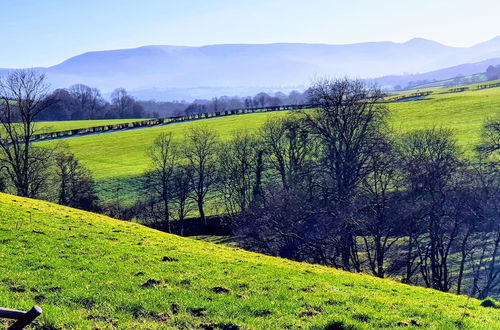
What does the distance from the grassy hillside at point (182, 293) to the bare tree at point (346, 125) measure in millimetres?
22600

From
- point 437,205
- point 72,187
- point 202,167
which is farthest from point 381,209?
point 72,187

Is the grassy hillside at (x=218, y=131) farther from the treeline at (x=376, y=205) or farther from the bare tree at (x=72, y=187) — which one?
the treeline at (x=376, y=205)

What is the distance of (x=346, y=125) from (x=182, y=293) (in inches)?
1290

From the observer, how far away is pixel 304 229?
3988cm

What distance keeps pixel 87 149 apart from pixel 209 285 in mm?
88294

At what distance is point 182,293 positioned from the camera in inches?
525

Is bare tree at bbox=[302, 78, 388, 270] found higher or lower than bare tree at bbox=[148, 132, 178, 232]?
higher

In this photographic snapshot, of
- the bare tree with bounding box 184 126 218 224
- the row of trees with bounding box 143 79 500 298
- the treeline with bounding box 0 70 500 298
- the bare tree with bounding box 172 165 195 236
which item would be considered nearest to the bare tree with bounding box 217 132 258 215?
the bare tree with bounding box 184 126 218 224

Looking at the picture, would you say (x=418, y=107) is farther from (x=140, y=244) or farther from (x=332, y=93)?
(x=140, y=244)

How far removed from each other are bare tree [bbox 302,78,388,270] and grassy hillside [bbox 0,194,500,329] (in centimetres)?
2260

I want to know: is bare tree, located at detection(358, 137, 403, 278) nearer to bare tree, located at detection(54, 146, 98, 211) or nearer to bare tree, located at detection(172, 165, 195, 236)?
bare tree, located at detection(172, 165, 195, 236)

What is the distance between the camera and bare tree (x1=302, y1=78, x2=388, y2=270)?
135 ft

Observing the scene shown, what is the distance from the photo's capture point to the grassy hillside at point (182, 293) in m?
11.3

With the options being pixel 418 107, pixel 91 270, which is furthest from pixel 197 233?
pixel 418 107
